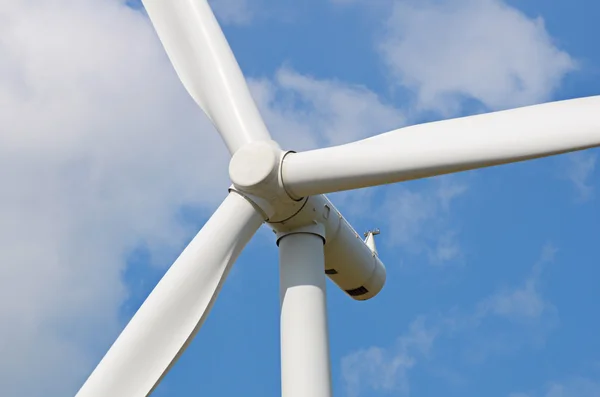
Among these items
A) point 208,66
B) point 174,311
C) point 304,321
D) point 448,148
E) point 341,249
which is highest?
point 208,66

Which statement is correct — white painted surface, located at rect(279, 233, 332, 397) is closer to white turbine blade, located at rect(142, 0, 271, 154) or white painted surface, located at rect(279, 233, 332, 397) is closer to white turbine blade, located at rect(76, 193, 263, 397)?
white turbine blade, located at rect(76, 193, 263, 397)

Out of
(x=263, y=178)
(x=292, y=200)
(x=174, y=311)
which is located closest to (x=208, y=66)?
(x=263, y=178)

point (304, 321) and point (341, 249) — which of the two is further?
point (341, 249)

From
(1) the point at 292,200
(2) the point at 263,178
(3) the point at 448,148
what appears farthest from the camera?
(1) the point at 292,200

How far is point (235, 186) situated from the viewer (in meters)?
10.1

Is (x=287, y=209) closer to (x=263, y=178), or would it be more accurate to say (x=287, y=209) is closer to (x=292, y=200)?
(x=292, y=200)

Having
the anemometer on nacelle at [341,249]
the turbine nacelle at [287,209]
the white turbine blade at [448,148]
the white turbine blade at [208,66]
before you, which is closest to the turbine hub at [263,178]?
the turbine nacelle at [287,209]

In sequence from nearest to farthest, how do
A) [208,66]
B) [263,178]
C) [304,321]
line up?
[304,321] < [263,178] < [208,66]

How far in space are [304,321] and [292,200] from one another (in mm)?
1211

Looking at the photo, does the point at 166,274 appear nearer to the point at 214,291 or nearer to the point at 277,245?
the point at 214,291

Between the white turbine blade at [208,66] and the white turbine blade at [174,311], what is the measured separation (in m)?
1.02

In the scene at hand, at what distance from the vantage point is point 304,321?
9.79 metres

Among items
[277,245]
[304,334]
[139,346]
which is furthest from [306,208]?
[139,346]

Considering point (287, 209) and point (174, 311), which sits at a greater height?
point (287, 209)
